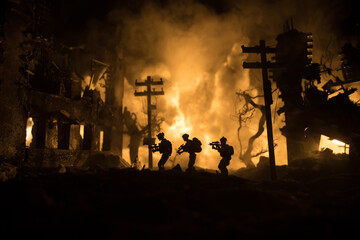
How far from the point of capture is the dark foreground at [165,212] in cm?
422

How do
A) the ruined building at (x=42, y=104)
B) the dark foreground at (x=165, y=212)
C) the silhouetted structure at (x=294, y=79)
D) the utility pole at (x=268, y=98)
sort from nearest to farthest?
the dark foreground at (x=165, y=212) < the utility pole at (x=268, y=98) < the ruined building at (x=42, y=104) < the silhouetted structure at (x=294, y=79)

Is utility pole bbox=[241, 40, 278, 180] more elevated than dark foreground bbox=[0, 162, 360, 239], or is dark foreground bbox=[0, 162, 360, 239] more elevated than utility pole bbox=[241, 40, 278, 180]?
utility pole bbox=[241, 40, 278, 180]

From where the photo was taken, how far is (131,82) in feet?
113

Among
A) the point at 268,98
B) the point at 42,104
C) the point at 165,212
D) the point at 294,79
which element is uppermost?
the point at 294,79

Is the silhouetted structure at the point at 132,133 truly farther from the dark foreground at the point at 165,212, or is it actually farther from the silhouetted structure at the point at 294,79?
the dark foreground at the point at 165,212

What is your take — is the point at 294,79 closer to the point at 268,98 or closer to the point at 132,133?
the point at 268,98

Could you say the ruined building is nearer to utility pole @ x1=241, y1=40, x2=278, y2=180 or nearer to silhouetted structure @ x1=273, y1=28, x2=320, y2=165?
utility pole @ x1=241, y1=40, x2=278, y2=180

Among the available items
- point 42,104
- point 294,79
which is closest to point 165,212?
point 42,104

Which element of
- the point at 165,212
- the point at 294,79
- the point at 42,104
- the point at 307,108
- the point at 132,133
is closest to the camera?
the point at 165,212

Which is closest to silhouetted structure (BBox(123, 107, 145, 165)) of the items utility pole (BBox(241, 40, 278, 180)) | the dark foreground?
utility pole (BBox(241, 40, 278, 180))

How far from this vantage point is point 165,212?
511cm

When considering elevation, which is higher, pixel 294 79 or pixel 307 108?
pixel 294 79

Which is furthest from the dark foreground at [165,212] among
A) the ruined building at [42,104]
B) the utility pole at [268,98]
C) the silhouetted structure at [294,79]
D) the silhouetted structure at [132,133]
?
the silhouetted structure at [132,133]

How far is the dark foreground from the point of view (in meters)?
4.22
